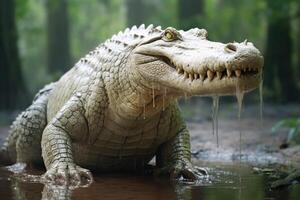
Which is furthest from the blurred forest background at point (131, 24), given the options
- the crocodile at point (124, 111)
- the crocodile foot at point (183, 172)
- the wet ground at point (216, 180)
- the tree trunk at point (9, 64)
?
the crocodile foot at point (183, 172)

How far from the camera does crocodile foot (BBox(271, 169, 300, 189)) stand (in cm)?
488

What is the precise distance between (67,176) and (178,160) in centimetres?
119

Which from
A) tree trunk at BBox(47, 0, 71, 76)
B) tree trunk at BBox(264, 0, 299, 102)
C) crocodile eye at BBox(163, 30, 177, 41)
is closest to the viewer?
crocodile eye at BBox(163, 30, 177, 41)

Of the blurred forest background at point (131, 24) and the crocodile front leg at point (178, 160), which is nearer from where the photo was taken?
the crocodile front leg at point (178, 160)

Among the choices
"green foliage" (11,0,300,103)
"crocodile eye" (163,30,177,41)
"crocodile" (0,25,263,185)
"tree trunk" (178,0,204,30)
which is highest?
"green foliage" (11,0,300,103)

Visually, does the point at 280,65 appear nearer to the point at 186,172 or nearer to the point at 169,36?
the point at 186,172

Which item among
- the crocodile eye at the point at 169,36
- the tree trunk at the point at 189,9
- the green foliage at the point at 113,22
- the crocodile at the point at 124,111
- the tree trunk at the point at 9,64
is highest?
the green foliage at the point at 113,22

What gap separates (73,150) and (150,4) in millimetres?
24301

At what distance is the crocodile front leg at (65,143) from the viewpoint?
530cm

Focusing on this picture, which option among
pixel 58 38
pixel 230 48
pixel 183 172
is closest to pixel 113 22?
pixel 58 38

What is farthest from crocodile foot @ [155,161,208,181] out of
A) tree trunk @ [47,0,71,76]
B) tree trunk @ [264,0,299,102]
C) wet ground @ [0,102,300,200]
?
tree trunk @ [47,0,71,76]

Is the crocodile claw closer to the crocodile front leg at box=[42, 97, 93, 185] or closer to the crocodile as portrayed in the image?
the crocodile

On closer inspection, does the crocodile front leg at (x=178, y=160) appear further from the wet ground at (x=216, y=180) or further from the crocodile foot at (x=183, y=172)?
the wet ground at (x=216, y=180)

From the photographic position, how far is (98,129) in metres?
5.66
